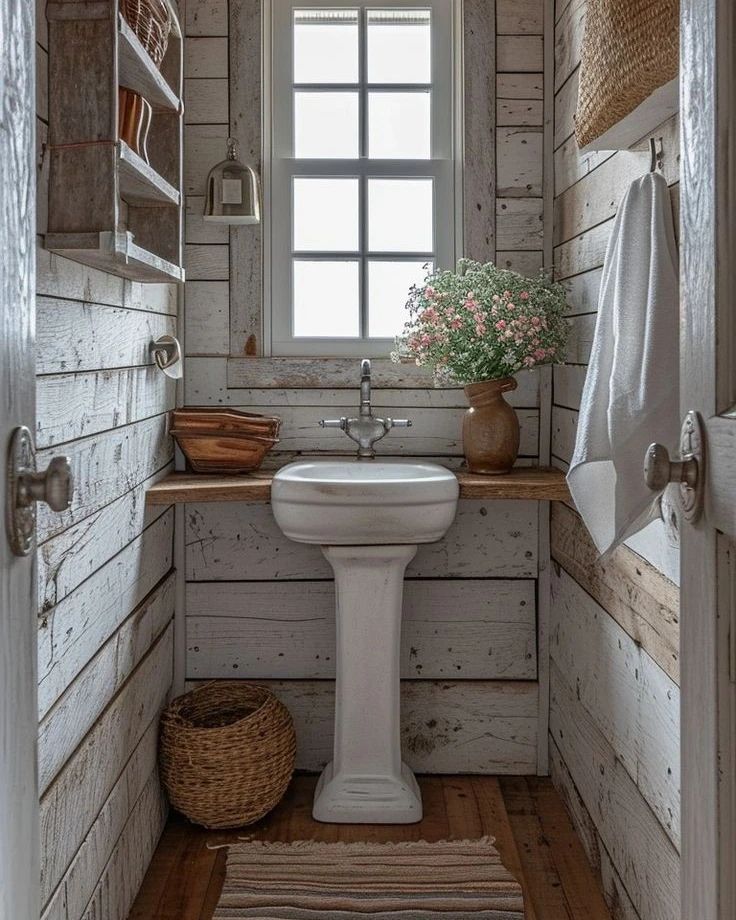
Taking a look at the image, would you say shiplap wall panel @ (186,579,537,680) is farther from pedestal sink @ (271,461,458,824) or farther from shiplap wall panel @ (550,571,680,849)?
pedestal sink @ (271,461,458,824)

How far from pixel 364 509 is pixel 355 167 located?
1170mm

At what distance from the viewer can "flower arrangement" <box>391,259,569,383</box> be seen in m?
2.46

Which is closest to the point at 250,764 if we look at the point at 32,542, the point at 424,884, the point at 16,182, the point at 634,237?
the point at 424,884

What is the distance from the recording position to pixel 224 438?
8.50ft

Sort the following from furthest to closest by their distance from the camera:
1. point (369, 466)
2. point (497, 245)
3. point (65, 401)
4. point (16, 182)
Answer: point (497, 245), point (369, 466), point (65, 401), point (16, 182)

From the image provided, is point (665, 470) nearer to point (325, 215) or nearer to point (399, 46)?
point (325, 215)

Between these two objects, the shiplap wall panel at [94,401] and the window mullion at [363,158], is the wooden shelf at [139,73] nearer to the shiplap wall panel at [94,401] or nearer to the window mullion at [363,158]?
the shiplap wall panel at [94,401]

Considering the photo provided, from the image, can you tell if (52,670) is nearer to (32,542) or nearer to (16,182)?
(32,542)

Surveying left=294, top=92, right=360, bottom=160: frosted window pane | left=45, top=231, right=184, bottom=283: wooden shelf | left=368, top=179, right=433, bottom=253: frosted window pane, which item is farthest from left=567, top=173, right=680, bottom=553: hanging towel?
left=294, top=92, right=360, bottom=160: frosted window pane

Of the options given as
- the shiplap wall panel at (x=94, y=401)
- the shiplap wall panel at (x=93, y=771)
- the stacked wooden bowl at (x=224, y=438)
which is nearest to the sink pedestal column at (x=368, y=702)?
the stacked wooden bowl at (x=224, y=438)

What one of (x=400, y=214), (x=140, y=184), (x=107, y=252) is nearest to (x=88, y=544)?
(x=107, y=252)

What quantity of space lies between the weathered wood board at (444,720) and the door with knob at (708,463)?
76.3 inches

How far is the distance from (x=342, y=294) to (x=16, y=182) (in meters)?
2.10

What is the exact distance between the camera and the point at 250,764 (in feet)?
7.92
